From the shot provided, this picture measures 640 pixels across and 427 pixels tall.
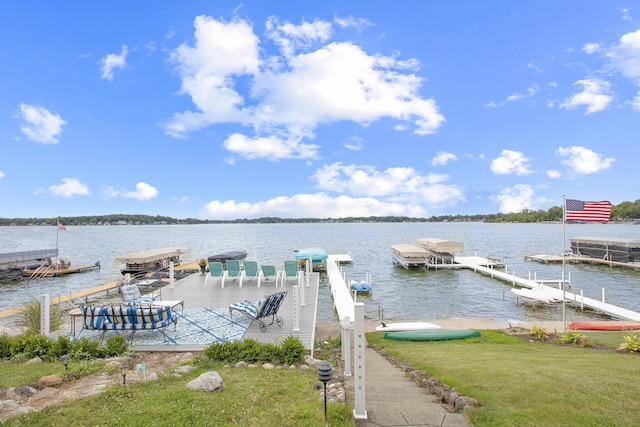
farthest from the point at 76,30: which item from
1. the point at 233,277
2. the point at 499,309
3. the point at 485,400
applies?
the point at 499,309

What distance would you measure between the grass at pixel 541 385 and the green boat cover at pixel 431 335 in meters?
2.04

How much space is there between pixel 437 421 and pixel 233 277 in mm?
11729

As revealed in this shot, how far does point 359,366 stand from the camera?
153 inches

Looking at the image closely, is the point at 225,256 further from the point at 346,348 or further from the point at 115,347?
the point at 346,348

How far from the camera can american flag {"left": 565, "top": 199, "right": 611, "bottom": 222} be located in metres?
9.89

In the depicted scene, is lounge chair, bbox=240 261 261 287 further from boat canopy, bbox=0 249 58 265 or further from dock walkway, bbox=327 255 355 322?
boat canopy, bbox=0 249 58 265

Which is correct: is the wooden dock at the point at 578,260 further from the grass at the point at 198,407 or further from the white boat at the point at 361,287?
the grass at the point at 198,407

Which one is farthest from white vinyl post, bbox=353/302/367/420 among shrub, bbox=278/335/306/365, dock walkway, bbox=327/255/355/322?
dock walkway, bbox=327/255/355/322

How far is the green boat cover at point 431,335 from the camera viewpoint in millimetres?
10078

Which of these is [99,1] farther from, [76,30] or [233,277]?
[233,277]

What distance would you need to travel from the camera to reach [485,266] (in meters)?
29.3

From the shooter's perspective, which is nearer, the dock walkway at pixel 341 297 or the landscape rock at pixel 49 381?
the landscape rock at pixel 49 381

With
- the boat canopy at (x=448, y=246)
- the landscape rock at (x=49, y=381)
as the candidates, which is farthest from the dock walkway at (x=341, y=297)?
the boat canopy at (x=448, y=246)

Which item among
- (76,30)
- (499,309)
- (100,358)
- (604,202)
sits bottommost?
(499,309)
